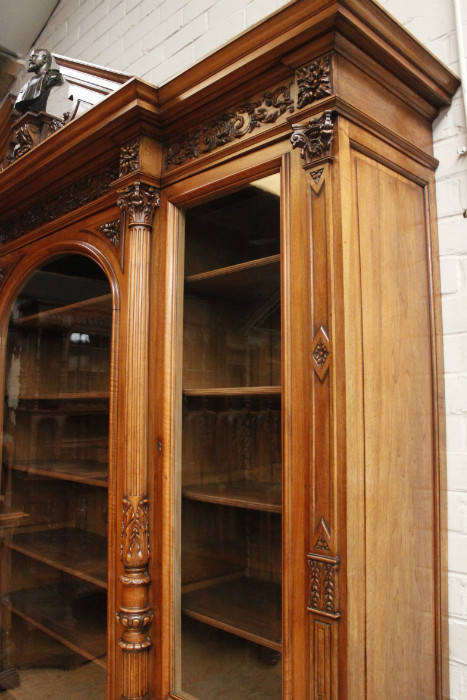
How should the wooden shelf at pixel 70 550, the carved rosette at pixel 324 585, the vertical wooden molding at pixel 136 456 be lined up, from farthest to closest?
the wooden shelf at pixel 70 550 → the vertical wooden molding at pixel 136 456 → the carved rosette at pixel 324 585

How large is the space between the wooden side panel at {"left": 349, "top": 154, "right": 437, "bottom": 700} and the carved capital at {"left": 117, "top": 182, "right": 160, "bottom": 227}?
515mm

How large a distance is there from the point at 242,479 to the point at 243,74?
31.0 inches

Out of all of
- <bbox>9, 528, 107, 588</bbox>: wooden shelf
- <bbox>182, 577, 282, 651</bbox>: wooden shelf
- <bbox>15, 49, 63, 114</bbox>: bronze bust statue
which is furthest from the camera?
<bbox>15, 49, 63, 114</bbox>: bronze bust statue

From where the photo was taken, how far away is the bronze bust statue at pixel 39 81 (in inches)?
61.4

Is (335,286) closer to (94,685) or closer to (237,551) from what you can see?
(237,551)

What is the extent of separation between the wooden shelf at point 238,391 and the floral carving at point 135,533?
0.26m

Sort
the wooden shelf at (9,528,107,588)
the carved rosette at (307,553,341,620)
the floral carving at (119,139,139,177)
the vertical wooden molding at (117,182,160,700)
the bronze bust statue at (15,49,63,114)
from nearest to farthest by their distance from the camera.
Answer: the carved rosette at (307,553,341,620) → the vertical wooden molding at (117,182,160,700) → the floral carving at (119,139,139,177) → the wooden shelf at (9,528,107,588) → the bronze bust statue at (15,49,63,114)

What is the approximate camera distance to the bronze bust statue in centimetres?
156

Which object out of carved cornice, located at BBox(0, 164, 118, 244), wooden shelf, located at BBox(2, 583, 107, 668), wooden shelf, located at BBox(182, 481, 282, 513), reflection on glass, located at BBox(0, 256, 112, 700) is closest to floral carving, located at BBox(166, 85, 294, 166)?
carved cornice, located at BBox(0, 164, 118, 244)

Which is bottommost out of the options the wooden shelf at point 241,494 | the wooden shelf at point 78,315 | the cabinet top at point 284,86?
the wooden shelf at point 241,494

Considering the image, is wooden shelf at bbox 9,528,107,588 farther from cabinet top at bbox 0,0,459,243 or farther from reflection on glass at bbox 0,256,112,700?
cabinet top at bbox 0,0,459,243

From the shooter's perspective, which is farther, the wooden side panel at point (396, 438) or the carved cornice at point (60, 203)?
the carved cornice at point (60, 203)

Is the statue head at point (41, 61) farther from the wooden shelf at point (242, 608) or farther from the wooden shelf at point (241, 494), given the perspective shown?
the wooden shelf at point (242, 608)

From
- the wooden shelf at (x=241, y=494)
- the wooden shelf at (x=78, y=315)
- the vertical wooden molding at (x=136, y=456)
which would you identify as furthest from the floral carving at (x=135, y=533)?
the wooden shelf at (x=78, y=315)
